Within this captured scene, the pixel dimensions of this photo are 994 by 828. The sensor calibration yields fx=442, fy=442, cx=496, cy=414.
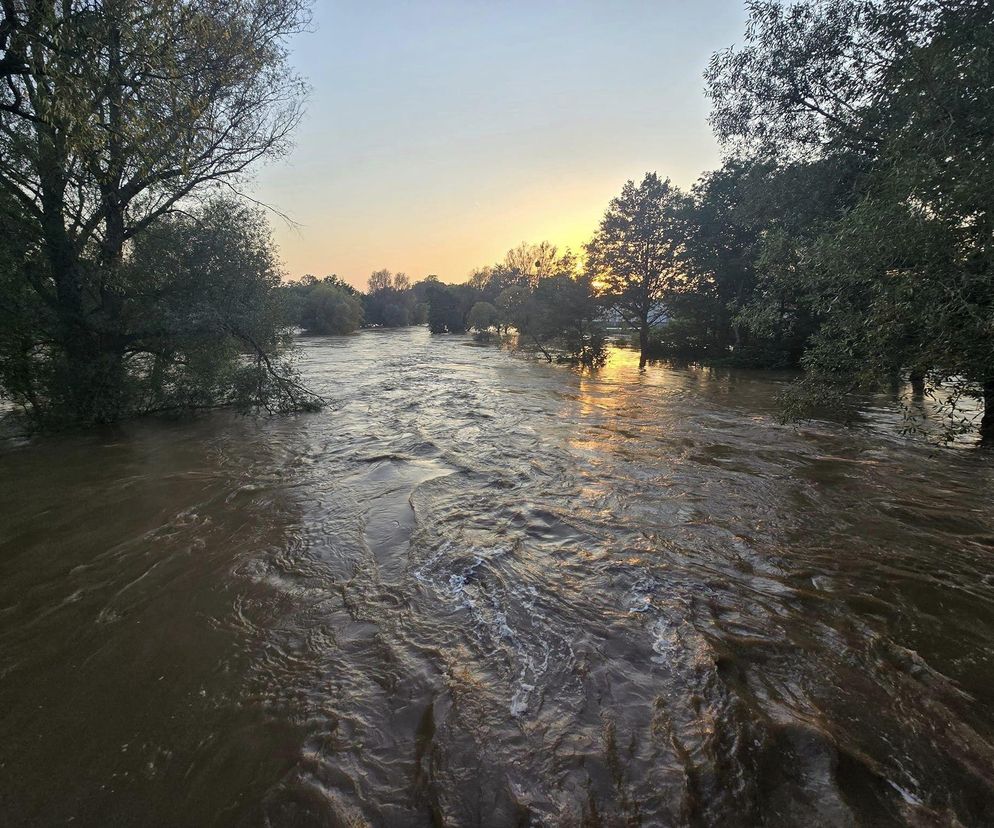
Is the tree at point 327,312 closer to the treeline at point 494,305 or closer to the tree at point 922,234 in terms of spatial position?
the treeline at point 494,305

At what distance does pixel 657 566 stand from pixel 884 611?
224 centimetres

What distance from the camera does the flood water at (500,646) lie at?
2896 millimetres

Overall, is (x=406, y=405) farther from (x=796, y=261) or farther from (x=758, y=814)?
(x=758, y=814)

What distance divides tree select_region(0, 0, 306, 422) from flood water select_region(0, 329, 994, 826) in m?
4.73

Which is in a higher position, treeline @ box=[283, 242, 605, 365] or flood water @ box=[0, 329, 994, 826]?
treeline @ box=[283, 242, 605, 365]

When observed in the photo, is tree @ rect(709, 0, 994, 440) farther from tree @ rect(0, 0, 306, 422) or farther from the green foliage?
the green foliage

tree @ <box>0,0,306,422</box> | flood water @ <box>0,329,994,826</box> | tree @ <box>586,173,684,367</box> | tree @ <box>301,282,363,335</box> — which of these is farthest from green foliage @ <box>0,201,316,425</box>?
tree @ <box>301,282,363,335</box>

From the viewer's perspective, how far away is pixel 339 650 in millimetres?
4191

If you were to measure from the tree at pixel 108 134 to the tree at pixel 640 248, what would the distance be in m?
26.3

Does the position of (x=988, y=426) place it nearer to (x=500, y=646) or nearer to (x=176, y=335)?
(x=500, y=646)

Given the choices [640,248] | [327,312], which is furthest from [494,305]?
[640,248]

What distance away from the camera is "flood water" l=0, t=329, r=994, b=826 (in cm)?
290

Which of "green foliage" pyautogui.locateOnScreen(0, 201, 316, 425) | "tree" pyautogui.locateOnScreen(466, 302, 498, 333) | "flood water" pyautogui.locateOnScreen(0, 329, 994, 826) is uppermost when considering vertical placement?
"tree" pyautogui.locateOnScreen(466, 302, 498, 333)

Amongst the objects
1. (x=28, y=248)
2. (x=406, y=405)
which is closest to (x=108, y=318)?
(x=28, y=248)
